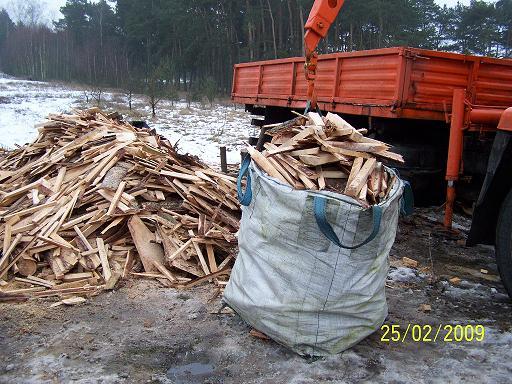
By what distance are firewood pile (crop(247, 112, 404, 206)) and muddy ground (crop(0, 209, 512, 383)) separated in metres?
1.15

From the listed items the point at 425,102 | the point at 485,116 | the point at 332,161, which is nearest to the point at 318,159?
→ the point at 332,161

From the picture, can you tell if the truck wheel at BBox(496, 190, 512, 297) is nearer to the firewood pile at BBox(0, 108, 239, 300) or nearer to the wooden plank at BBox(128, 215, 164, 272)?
the firewood pile at BBox(0, 108, 239, 300)

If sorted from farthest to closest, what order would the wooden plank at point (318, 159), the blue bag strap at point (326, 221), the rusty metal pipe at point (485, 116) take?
1. the rusty metal pipe at point (485, 116)
2. the wooden plank at point (318, 159)
3. the blue bag strap at point (326, 221)

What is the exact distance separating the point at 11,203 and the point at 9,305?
2.41 m

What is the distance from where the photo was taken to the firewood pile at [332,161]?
3346 millimetres

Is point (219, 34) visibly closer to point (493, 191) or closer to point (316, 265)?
point (493, 191)

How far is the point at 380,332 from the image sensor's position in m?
3.69

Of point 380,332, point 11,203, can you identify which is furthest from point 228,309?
point 11,203

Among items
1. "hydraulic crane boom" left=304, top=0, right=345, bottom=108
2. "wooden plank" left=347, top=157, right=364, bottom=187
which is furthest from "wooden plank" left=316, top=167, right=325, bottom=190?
"hydraulic crane boom" left=304, top=0, right=345, bottom=108

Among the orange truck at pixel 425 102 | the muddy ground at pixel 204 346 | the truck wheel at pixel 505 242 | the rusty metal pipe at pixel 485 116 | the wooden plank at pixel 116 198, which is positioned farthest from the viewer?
the orange truck at pixel 425 102

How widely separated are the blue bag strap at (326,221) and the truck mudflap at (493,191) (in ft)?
5.46

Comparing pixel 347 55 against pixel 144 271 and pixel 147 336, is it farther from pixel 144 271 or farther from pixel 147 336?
pixel 147 336
